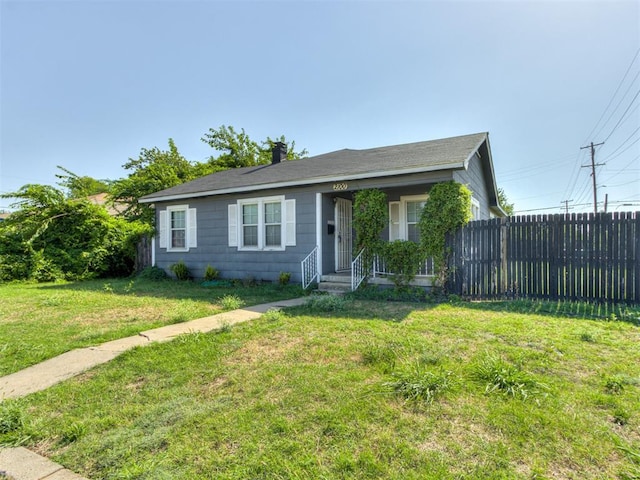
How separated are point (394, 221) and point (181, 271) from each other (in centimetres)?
733

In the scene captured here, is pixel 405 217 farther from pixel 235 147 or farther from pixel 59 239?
pixel 235 147

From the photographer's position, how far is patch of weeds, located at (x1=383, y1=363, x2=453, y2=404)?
259 cm

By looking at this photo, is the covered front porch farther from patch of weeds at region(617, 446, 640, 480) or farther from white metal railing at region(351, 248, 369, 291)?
patch of weeds at region(617, 446, 640, 480)

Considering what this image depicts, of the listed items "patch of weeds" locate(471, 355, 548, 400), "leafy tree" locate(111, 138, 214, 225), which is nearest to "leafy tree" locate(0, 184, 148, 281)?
"leafy tree" locate(111, 138, 214, 225)

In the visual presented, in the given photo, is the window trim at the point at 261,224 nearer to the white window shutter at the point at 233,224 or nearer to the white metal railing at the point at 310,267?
the white window shutter at the point at 233,224

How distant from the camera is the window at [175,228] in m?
11.6

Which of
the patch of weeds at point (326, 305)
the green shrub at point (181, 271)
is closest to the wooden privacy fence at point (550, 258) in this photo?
the patch of weeds at point (326, 305)

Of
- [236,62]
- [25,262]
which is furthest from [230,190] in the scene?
[25,262]

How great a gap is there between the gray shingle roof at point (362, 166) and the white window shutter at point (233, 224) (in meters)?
0.60

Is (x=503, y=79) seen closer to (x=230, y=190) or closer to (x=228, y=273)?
(x=230, y=190)

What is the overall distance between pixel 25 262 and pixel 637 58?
912 inches

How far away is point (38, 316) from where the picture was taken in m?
6.04

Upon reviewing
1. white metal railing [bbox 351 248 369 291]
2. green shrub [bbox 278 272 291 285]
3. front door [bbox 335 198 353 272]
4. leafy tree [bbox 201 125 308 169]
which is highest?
leafy tree [bbox 201 125 308 169]

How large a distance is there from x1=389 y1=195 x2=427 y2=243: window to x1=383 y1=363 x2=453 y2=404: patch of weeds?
7042 millimetres
